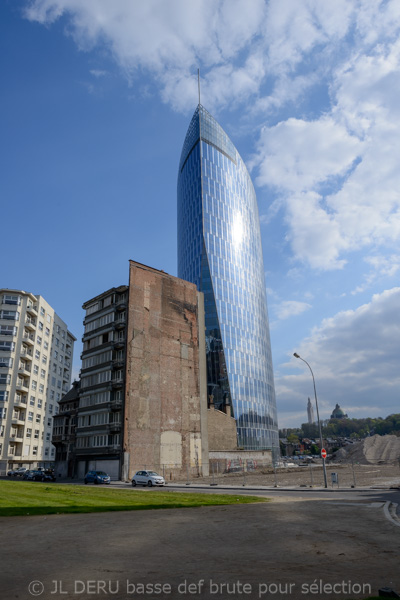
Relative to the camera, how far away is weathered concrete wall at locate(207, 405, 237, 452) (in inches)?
2736

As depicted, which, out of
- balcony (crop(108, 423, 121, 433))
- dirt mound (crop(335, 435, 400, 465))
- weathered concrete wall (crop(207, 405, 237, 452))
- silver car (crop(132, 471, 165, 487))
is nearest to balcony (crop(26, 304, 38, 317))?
weathered concrete wall (crop(207, 405, 237, 452))

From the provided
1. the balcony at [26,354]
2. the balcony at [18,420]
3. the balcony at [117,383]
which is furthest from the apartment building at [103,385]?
the balcony at [26,354]

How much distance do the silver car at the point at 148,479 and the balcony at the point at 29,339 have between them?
179 feet

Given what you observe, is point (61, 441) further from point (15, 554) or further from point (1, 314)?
point (15, 554)

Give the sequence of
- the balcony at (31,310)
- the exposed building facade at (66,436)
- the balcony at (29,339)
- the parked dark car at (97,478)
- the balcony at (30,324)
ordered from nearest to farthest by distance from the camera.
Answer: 1. the parked dark car at (97,478)
2. the exposed building facade at (66,436)
3. the balcony at (29,339)
4. the balcony at (30,324)
5. the balcony at (31,310)

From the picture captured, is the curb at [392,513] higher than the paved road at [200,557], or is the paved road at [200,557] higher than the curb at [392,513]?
the paved road at [200,557]

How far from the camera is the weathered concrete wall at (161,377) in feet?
178

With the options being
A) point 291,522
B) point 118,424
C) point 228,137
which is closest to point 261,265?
point 228,137

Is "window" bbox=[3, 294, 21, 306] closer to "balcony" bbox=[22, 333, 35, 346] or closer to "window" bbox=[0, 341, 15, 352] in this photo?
"balcony" bbox=[22, 333, 35, 346]

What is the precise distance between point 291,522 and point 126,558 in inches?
288

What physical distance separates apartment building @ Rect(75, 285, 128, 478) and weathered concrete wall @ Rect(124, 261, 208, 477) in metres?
1.59

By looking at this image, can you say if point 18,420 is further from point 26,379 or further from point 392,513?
point 392,513

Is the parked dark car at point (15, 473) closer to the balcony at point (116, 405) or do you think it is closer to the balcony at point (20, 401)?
the balcony at point (20, 401)

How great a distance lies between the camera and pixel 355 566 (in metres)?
8.00
